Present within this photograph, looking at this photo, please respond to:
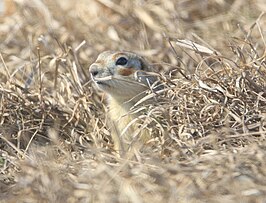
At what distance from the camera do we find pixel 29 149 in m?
4.99

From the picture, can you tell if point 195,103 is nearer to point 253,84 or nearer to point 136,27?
point 253,84

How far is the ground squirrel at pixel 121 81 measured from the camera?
529 centimetres

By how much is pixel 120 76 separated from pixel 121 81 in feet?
0.18

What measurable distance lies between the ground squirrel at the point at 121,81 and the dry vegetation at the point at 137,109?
11 centimetres

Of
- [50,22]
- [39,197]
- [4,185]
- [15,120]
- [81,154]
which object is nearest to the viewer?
[39,197]

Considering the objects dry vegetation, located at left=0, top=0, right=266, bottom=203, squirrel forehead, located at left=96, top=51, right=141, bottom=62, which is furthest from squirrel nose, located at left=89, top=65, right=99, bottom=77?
dry vegetation, located at left=0, top=0, right=266, bottom=203

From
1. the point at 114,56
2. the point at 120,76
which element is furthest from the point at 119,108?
the point at 114,56

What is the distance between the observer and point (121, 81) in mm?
5320

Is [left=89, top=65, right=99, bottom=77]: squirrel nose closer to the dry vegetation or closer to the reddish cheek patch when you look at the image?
the reddish cheek patch

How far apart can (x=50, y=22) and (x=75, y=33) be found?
24cm

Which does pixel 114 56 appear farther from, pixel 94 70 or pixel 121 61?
pixel 94 70

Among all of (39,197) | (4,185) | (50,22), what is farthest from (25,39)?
(39,197)

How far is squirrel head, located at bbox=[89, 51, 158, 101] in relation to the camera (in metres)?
5.29

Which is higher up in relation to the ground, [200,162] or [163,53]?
[200,162]
